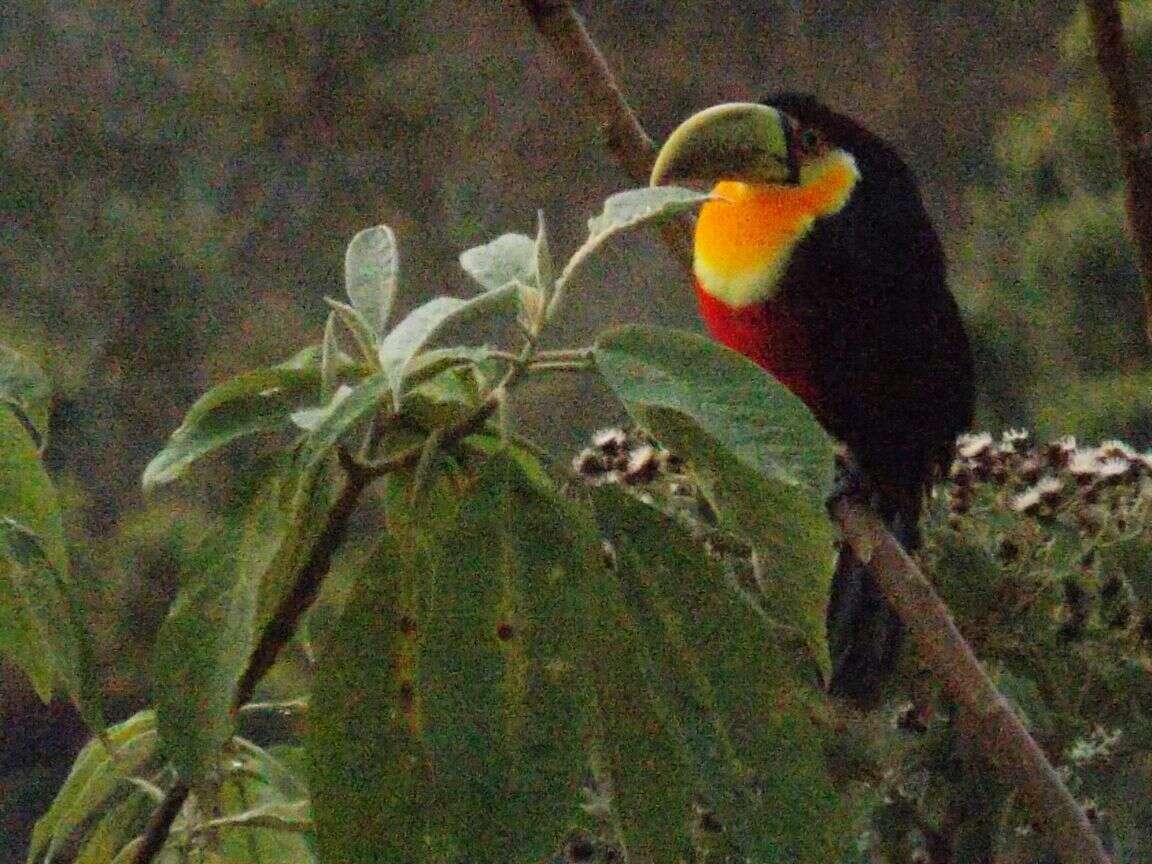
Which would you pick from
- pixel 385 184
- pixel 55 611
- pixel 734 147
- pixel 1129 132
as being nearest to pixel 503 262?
pixel 55 611

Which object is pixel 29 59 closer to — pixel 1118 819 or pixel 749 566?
pixel 749 566

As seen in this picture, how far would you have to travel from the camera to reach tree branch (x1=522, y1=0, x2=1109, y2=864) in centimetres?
50

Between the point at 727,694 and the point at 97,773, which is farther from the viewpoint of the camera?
the point at 97,773

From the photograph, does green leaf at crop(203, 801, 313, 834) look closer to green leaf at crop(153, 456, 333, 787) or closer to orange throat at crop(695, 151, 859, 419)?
green leaf at crop(153, 456, 333, 787)

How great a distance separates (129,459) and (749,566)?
0.56 m

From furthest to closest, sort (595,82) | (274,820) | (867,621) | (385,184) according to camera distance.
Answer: (385,184) → (867,621) → (595,82) → (274,820)

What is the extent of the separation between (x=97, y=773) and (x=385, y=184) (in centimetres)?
76

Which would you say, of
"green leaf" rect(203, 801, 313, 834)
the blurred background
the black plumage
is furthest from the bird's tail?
the blurred background

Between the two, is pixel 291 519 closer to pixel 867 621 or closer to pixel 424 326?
pixel 424 326

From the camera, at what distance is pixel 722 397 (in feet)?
1.10

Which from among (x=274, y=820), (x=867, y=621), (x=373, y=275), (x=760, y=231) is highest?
(x=373, y=275)

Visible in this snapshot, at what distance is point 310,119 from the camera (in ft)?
3.87

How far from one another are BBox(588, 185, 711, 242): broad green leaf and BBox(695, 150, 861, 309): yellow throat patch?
0.44 meters

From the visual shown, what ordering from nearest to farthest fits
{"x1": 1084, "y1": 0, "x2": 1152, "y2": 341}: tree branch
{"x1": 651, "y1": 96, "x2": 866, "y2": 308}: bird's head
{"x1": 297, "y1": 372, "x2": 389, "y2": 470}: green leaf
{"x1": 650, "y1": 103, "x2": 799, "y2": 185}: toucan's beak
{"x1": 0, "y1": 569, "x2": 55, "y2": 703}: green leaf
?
{"x1": 297, "y1": 372, "x2": 389, "y2": 470}: green leaf, {"x1": 0, "y1": 569, "x2": 55, "y2": 703}: green leaf, {"x1": 1084, "y1": 0, "x2": 1152, "y2": 341}: tree branch, {"x1": 650, "y1": 103, "x2": 799, "y2": 185}: toucan's beak, {"x1": 651, "y1": 96, "x2": 866, "y2": 308}: bird's head
